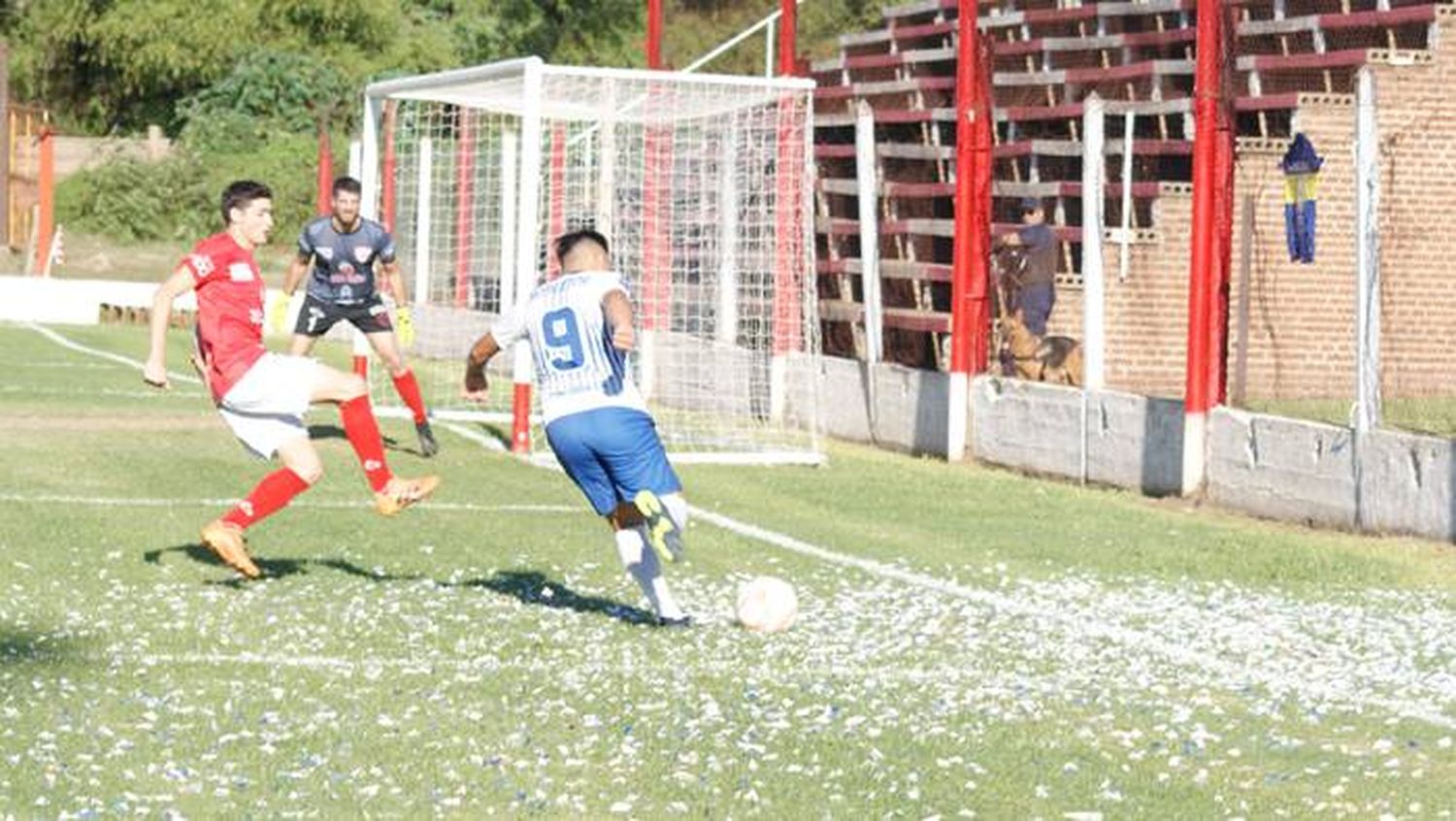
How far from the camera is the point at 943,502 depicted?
1900 centimetres

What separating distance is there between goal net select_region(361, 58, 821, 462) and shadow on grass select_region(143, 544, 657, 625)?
6157 millimetres

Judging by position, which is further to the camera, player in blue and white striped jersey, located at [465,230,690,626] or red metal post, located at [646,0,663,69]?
red metal post, located at [646,0,663,69]

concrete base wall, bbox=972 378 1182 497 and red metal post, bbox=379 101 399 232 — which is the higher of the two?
red metal post, bbox=379 101 399 232

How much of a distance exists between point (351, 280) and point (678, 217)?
4578mm

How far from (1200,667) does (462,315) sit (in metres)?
20.4

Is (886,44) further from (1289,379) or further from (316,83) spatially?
(316,83)

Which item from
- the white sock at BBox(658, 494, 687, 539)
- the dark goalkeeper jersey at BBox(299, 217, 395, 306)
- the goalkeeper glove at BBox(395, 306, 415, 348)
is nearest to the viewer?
the white sock at BBox(658, 494, 687, 539)

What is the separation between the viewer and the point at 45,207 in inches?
1887

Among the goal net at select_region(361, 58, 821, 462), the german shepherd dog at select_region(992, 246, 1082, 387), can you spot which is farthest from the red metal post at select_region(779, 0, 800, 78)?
the german shepherd dog at select_region(992, 246, 1082, 387)

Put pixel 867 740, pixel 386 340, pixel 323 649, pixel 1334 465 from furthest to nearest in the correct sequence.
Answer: pixel 386 340
pixel 1334 465
pixel 323 649
pixel 867 740

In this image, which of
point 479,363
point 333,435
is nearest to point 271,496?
point 479,363

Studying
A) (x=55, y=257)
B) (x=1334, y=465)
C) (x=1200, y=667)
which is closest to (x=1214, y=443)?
Result: (x=1334, y=465)

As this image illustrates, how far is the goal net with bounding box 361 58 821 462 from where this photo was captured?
2255 cm

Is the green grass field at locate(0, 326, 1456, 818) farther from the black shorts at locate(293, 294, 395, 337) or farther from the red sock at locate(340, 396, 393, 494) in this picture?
the black shorts at locate(293, 294, 395, 337)
